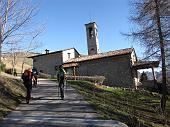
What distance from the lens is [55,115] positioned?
12211mm

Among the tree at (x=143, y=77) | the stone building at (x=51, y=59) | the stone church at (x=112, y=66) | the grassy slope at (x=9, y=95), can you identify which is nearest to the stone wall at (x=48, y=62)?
the stone building at (x=51, y=59)

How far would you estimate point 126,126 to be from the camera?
1042 cm

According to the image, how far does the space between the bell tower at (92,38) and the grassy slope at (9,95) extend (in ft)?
116

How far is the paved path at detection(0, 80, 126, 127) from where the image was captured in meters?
10.6

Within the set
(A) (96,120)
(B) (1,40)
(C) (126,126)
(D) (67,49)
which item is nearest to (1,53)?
(B) (1,40)

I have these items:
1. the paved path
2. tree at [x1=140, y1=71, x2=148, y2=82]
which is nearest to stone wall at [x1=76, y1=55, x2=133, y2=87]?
tree at [x1=140, y1=71, x2=148, y2=82]

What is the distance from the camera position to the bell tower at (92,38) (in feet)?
177

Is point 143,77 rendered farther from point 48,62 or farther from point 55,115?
point 55,115

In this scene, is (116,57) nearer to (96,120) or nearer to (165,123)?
(165,123)

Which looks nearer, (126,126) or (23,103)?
(126,126)

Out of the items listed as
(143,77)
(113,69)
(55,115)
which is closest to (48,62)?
(113,69)

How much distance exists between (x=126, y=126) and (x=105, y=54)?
1362 inches

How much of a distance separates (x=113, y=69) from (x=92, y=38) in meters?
13.0

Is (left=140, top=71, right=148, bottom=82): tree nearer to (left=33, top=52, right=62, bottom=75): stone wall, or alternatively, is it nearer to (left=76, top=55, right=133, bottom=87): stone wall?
(left=76, top=55, right=133, bottom=87): stone wall
